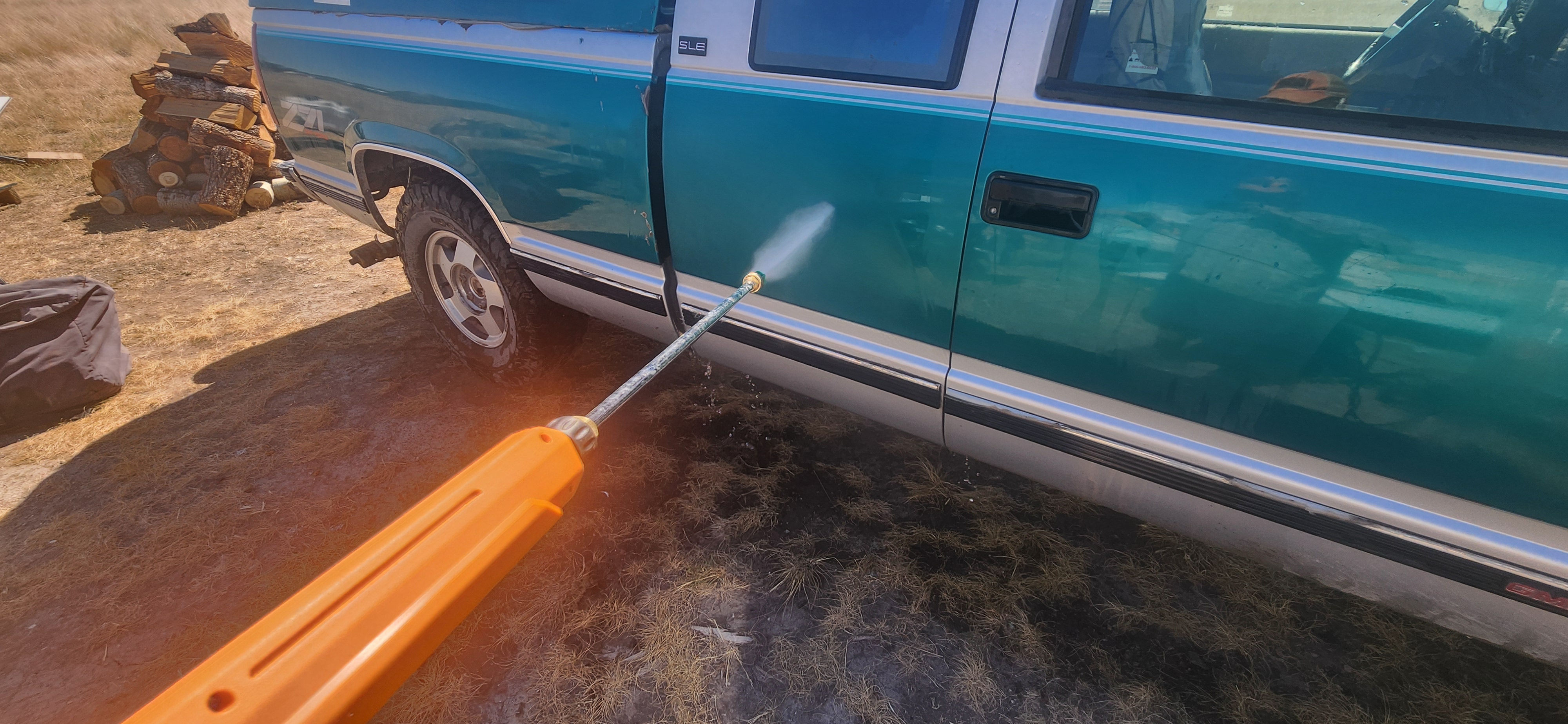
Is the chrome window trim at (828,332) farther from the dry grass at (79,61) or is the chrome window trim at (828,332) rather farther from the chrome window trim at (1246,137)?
the dry grass at (79,61)

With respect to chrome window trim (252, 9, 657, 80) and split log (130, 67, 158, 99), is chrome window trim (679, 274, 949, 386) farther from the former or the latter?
split log (130, 67, 158, 99)

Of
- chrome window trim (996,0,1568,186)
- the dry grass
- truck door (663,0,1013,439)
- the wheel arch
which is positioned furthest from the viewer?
the dry grass

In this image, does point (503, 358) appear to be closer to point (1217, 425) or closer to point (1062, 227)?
point (1062, 227)

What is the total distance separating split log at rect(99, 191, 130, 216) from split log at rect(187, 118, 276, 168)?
736mm

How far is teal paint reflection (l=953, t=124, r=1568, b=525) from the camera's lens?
3.87 ft

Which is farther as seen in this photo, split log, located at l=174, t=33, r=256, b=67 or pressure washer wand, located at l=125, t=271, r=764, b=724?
split log, located at l=174, t=33, r=256, b=67

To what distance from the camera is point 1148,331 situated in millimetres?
1490

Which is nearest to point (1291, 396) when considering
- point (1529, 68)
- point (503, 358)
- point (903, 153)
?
point (1529, 68)

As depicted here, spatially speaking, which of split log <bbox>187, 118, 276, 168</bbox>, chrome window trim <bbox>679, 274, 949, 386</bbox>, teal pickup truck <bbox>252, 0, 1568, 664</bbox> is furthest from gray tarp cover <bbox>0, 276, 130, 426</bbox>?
split log <bbox>187, 118, 276, 168</bbox>

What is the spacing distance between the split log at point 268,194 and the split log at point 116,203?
1.00 meters

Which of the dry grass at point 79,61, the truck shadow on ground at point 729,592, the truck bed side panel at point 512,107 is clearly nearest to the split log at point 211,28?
the dry grass at point 79,61

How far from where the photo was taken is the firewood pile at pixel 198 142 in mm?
5594

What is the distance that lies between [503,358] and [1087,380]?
2.37 metres

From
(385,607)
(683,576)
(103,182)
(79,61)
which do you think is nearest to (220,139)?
(103,182)
